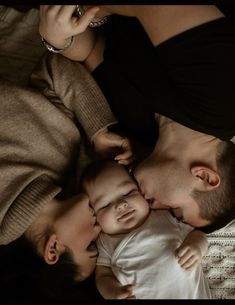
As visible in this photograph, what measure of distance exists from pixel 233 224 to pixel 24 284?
0.36 m

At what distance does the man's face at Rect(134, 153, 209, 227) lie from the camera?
68cm

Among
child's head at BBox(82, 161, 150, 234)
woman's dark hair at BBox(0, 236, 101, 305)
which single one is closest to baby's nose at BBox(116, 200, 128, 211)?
child's head at BBox(82, 161, 150, 234)

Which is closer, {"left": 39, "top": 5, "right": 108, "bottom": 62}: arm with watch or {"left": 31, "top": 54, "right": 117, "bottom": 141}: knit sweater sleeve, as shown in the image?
{"left": 39, "top": 5, "right": 108, "bottom": 62}: arm with watch

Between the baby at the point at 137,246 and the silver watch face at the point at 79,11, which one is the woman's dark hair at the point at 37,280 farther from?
the silver watch face at the point at 79,11

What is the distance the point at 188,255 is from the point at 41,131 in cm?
32

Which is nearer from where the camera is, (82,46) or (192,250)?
(192,250)

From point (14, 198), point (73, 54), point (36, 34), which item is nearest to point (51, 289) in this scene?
point (14, 198)

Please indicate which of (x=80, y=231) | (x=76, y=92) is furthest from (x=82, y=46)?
(x=80, y=231)

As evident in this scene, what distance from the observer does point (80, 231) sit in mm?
685

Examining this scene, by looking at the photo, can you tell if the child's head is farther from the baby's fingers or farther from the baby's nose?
the baby's fingers

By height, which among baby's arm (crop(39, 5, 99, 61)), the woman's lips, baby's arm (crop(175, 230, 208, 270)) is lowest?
baby's arm (crop(175, 230, 208, 270))

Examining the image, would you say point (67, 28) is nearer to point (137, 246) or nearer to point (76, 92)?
point (76, 92)

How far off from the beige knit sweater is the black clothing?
8 cm

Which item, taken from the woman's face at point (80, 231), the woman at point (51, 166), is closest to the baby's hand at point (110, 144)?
the woman at point (51, 166)
